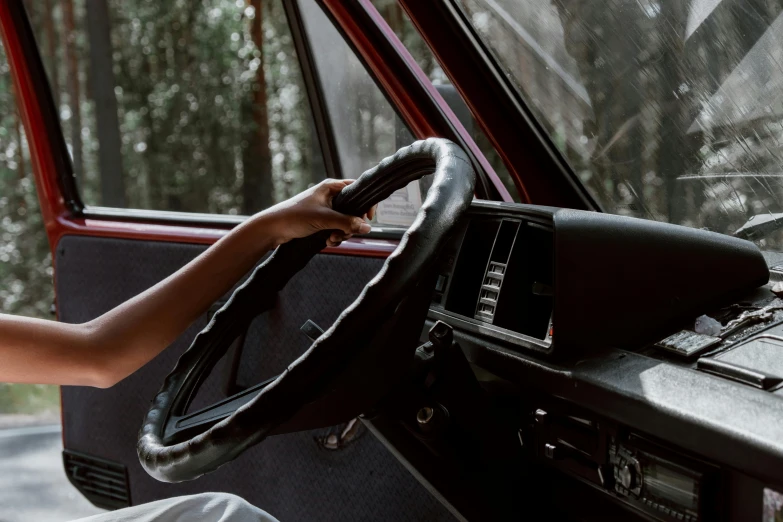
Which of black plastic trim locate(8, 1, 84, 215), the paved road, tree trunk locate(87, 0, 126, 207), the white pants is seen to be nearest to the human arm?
the white pants

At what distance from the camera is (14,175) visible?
749 cm

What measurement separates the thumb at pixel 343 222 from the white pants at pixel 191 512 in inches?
18.7

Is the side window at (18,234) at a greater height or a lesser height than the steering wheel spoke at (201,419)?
lesser

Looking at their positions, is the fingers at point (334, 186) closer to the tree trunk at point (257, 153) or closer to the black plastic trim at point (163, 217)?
the black plastic trim at point (163, 217)

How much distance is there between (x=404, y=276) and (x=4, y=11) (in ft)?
7.77

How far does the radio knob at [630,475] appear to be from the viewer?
101 centimetres

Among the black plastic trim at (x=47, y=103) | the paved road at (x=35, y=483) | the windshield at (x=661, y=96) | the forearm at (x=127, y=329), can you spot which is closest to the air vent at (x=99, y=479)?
the paved road at (x=35, y=483)

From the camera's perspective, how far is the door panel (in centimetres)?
192

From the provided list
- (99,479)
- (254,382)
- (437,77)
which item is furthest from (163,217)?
(437,77)

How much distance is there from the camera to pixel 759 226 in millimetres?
1410

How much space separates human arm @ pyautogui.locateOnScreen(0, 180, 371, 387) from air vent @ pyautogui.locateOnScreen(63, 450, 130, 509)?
1.38 metres

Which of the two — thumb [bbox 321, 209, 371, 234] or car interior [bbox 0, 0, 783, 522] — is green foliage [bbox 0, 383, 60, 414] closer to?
car interior [bbox 0, 0, 783, 522]

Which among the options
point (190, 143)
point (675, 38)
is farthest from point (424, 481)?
point (190, 143)

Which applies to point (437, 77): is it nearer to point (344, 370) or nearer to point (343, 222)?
point (343, 222)
